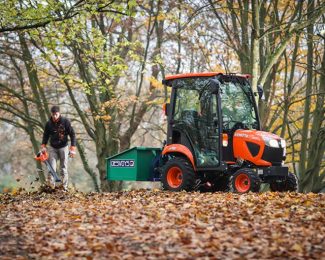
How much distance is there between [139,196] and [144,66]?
1051cm

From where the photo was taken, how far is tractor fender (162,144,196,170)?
1441 centimetres

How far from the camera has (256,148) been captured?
13.9 m

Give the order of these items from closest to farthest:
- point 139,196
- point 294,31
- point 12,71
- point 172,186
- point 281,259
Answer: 1. point 281,259
2. point 139,196
3. point 172,186
4. point 294,31
5. point 12,71

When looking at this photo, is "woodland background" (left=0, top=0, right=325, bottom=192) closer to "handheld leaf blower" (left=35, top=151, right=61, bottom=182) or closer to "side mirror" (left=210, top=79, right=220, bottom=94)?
"handheld leaf blower" (left=35, top=151, right=61, bottom=182)

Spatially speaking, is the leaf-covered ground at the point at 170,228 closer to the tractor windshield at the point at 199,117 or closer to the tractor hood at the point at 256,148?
the tractor hood at the point at 256,148

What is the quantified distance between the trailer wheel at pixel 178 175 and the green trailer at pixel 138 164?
0.71 metres

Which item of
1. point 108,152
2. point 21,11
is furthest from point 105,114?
point 21,11

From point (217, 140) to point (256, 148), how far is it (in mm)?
811

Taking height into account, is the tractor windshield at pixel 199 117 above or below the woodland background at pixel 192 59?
below

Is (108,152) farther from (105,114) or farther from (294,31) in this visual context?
(294,31)

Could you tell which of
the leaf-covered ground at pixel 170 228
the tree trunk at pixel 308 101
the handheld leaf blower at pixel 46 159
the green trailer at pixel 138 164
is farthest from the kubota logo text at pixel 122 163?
the tree trunk at pixel 308 101

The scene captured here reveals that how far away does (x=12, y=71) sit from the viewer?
28344mm

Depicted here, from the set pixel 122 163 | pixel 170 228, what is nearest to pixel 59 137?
pixel 122 163

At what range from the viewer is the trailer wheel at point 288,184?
14.1 metres
